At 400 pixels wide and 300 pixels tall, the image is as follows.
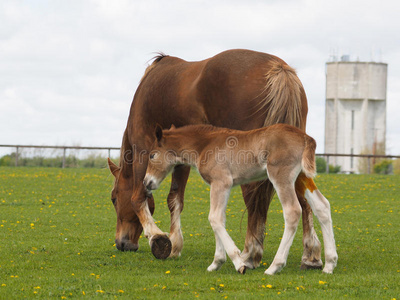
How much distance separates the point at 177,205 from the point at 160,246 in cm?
97

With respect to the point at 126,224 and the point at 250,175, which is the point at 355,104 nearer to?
the point at 126,224

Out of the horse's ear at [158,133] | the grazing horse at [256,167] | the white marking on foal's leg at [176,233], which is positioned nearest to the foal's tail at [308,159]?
the grazing horse at [256,167]

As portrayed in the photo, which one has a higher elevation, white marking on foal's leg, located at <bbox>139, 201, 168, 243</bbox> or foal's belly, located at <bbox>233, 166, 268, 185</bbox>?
foal's belly, located at <bbox>233, 166, 268, 185</bbox>

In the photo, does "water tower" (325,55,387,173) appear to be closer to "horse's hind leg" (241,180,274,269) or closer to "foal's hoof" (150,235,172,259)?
"foal's hoof" (150,235,172,259)

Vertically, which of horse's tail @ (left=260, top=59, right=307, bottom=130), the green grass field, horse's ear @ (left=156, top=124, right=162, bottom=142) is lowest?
the green grass field

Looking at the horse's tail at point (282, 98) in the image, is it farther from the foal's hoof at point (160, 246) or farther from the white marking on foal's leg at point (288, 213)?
the foal's hoof at point (160, 246)

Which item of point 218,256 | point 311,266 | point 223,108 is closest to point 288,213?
point 218,256

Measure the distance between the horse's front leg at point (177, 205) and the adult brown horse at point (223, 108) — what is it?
15 millimetres

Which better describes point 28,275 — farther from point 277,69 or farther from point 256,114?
point 277,69

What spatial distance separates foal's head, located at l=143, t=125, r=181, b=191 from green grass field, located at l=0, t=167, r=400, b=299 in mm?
1157

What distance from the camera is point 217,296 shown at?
6055 millimetres

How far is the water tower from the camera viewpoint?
76750 millimetres

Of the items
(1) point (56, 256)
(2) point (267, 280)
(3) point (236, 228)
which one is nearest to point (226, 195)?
(2) point (267, 280)

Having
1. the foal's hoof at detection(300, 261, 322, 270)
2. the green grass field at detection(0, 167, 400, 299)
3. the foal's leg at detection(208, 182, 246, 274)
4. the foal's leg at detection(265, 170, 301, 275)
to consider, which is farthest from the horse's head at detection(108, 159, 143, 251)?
the foal's leg at detection(265, 170, 301, 275)
